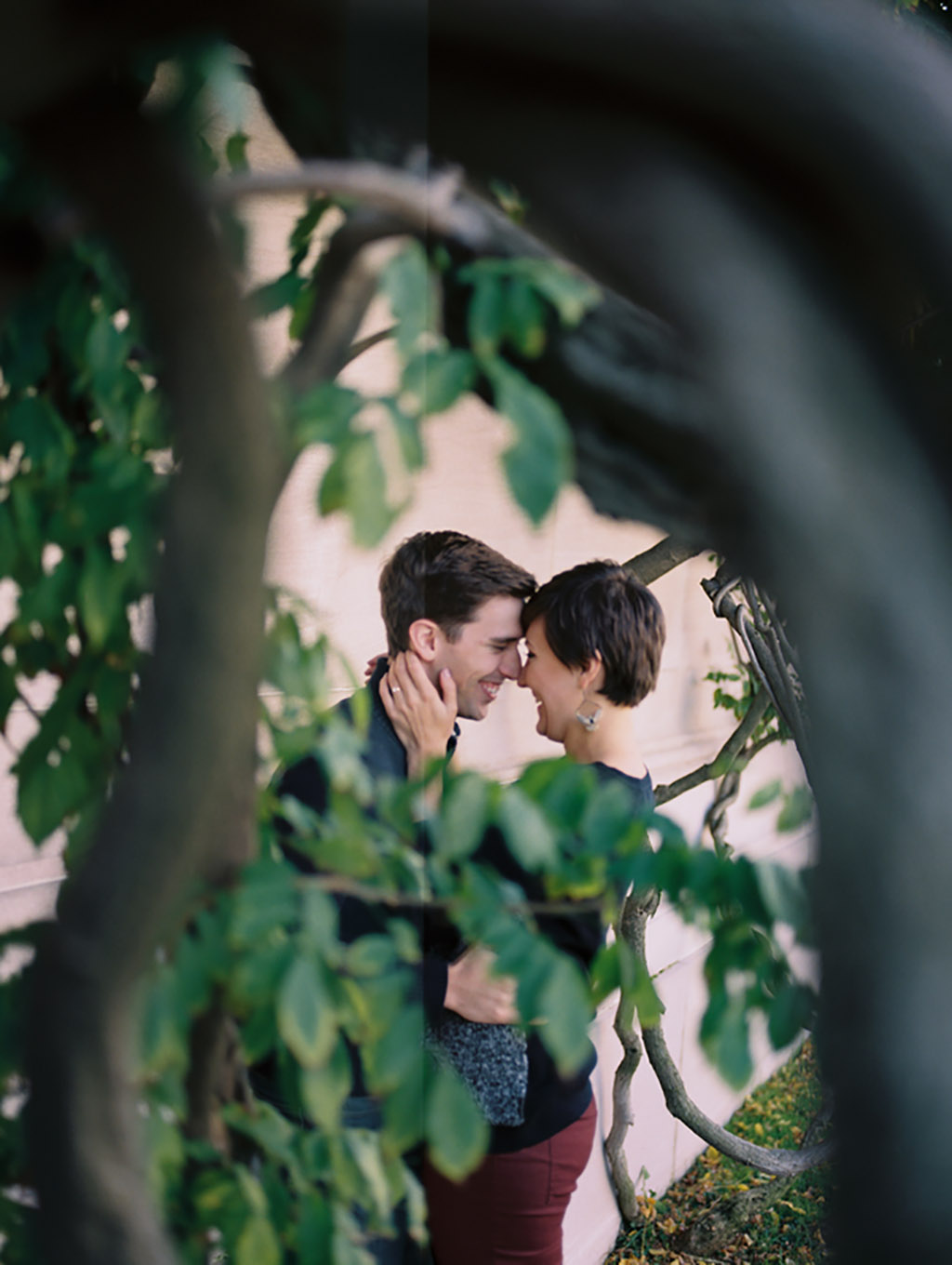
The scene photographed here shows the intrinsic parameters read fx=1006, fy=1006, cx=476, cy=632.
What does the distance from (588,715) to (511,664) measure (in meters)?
0.12

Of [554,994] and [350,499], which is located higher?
[350,499]

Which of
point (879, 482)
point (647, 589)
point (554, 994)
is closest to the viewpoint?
point (879, 482)

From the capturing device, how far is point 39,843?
898 millimetres

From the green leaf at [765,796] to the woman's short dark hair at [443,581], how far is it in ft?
1.21

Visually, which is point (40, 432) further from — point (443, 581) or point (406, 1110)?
point (406, 1110)

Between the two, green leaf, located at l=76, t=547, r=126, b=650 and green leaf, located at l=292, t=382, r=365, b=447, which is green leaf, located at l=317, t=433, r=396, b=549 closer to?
green leaf, located at l=292, t=382, r=365, b=447

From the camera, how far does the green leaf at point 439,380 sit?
600 millimetres

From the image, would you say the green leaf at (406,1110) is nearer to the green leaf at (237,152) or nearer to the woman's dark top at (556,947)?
the woman's dark top at (556,947)

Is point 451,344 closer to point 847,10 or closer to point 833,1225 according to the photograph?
point 847,10

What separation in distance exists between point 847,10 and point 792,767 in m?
0.65

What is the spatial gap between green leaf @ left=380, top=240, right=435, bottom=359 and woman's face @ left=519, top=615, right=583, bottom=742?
1.79 ft

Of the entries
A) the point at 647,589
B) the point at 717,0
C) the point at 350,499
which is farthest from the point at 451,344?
the point at 647,589

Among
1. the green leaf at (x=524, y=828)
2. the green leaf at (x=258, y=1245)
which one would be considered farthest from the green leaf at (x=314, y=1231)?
the green leaf at (x=524, y=828)

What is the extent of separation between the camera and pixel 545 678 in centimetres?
Result: 114
